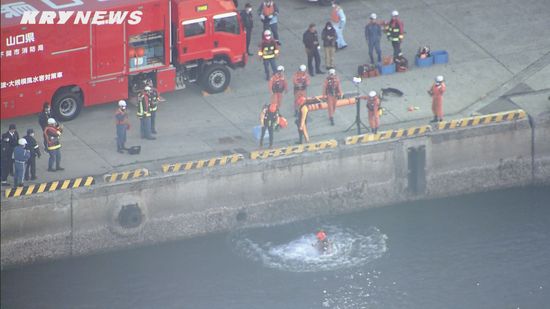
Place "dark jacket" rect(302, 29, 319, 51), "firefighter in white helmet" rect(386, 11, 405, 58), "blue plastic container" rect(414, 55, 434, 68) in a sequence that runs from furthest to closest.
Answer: "blue plastic container" rect(414, 55, 434, 68) < "firefighter in white helmet" rect(386, 11, 405, 58) < "dark jacket" rect(302, 29, 319, 51)

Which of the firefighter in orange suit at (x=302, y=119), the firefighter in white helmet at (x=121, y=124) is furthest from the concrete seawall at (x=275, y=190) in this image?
the firefighter in white helmet at (x=121, y=124)

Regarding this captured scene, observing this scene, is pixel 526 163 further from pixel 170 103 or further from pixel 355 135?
pixel 170 103

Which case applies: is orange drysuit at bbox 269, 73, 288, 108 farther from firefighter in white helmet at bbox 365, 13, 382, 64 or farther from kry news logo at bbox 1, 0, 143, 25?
firefighter in white helmet at bbox 365, 13, 382, 64

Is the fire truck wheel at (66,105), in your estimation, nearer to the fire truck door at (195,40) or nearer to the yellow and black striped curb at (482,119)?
the fire truck door at (195,40)

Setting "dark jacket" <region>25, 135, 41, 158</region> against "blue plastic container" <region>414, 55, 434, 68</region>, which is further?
"blue plastic container" <region>414, 55, 434, 68</region>

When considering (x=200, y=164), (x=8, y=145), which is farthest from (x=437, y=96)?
(x=8, y=145)

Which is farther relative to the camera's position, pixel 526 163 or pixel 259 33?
pixel 259 33

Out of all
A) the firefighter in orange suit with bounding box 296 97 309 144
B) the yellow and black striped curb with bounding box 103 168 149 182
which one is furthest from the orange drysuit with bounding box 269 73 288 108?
A: the yellow and black striped curb with bounding box 103 168 149 182

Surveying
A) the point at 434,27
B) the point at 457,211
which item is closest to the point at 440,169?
the point at 457,211
